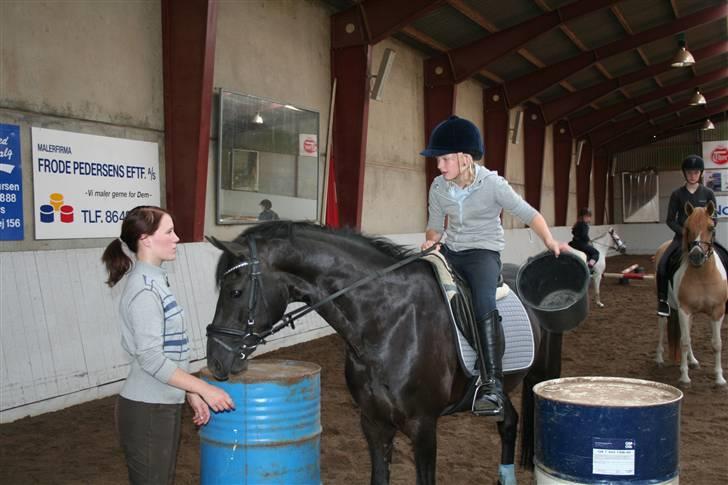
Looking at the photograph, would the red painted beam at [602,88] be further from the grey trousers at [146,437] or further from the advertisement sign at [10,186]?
the grey trousers at [146,437]

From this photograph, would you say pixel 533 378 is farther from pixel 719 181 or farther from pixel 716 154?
pixel 716 154

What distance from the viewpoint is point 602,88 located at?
20.0 meters

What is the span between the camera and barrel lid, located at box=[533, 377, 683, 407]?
9.39 ft

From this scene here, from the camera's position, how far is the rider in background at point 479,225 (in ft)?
11.5

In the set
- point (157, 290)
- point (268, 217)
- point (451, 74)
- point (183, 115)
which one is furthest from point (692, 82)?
point (157, 290)

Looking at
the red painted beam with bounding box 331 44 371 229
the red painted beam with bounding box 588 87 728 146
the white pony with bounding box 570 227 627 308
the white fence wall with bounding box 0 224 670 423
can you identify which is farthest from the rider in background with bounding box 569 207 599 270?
the red painted beam with bounding box 588 87 728 146

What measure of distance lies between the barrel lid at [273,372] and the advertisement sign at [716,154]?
2946 centimetres

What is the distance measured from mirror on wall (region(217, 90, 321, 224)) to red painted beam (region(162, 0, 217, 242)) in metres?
0.88

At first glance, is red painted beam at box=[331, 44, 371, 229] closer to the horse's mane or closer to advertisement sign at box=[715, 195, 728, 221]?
the horse's mane

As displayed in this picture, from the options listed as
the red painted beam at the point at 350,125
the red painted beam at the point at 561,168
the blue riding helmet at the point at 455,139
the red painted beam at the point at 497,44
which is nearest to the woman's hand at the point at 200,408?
the blue riding helmet at the point at 455,139

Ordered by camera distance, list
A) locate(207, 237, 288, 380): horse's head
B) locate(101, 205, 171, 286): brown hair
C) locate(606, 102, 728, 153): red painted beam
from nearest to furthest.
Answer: locate(101, 205, 171, 286): brown hair
locate(207, 237, 288, 380): horse's head
locate(606, 102, 728, 153): red painted beam

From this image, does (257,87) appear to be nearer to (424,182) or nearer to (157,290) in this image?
(424,182)

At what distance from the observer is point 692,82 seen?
22219 millimetres

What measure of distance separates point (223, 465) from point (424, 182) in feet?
38.1
